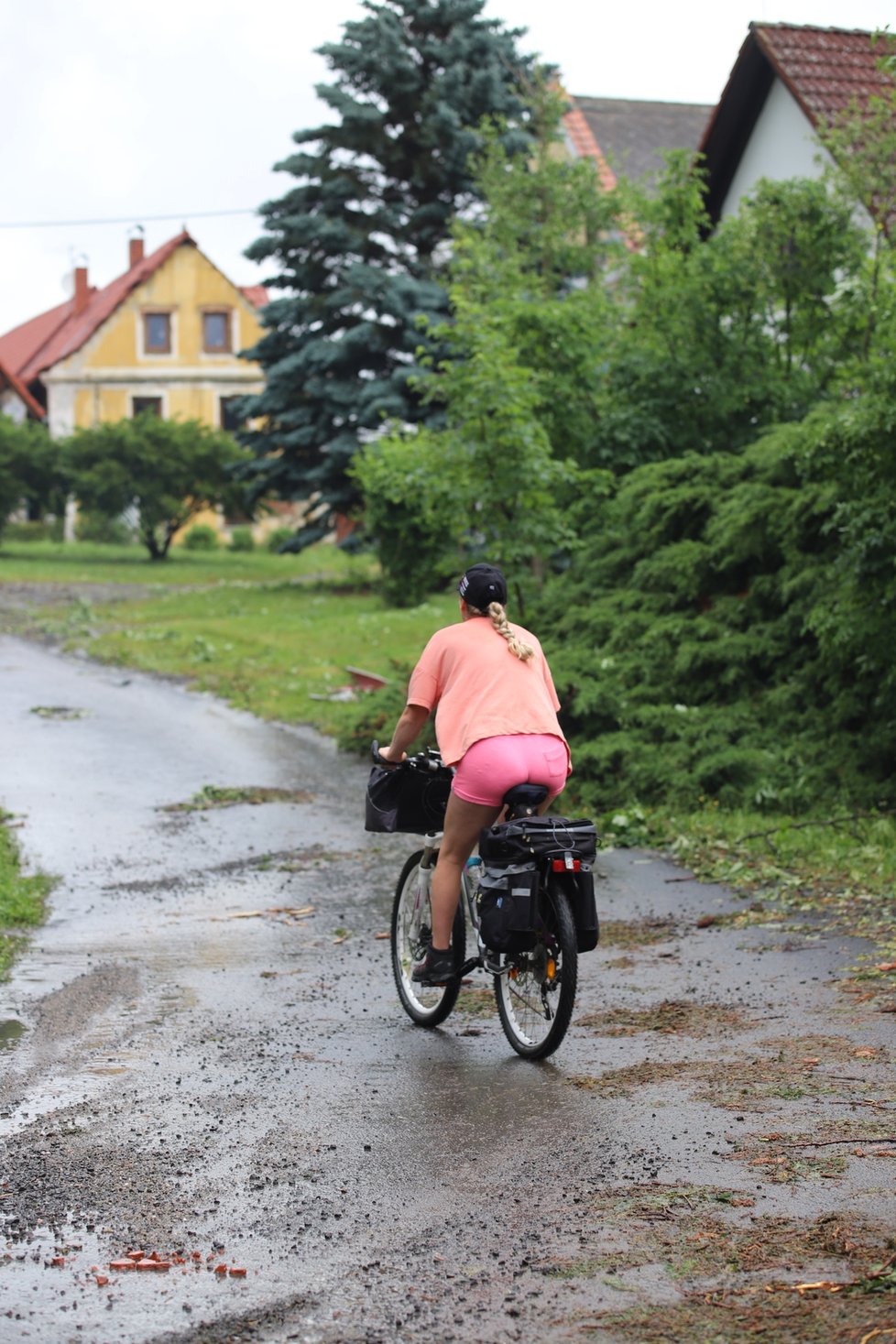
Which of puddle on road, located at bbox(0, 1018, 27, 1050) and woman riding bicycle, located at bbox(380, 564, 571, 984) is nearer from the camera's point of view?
woman riding bicycle, located at bbox(380, 564, 571, 984)

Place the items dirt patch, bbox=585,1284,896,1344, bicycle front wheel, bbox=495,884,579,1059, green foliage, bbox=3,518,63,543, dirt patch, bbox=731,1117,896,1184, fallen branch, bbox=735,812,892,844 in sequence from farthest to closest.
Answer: green foliage, bbox=3,518,63,543 → fallen branch, bbox=735,812,892,844 → bicycle front wheel, bbox=495,884,579,1059 → dirt patch, bbox=731,1117,896,1184 → dirt patch, bbox=585,1284,896,1344

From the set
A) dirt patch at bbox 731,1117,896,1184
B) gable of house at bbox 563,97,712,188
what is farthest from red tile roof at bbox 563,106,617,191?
dirt patch at bbox 731,1117,896,1184

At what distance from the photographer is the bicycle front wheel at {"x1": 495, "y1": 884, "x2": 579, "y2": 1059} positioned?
6.04m

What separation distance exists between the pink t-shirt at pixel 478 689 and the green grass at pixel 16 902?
2.96 metres

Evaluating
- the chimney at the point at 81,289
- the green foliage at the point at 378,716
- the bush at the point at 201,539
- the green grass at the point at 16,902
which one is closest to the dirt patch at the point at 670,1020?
the green grass at the point at 16,902

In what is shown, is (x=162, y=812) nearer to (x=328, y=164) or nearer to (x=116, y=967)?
(x=116, y=967)

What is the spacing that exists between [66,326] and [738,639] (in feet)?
188

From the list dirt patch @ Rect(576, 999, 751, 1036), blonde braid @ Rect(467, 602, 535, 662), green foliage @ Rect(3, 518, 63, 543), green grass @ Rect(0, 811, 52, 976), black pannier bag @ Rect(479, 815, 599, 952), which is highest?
green foliage @ Rect(3, 518, 63, 543)

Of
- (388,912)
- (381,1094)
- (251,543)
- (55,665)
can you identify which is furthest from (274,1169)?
(251,543)

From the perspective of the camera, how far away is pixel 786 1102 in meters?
5.42

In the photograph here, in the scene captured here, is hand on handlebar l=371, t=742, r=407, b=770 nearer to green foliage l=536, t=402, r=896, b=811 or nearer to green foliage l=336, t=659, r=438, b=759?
green foliage l=536, t=402, r=896, b=811

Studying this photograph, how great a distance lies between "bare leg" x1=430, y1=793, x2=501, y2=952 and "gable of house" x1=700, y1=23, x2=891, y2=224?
56.4 ft

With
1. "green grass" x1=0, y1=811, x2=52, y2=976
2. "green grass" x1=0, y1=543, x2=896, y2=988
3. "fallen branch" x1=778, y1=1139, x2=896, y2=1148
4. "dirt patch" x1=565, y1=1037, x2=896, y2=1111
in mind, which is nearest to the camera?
"fallen branch" x1=778, y1=1139, x2=896, y2=1148

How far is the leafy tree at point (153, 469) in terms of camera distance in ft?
140
